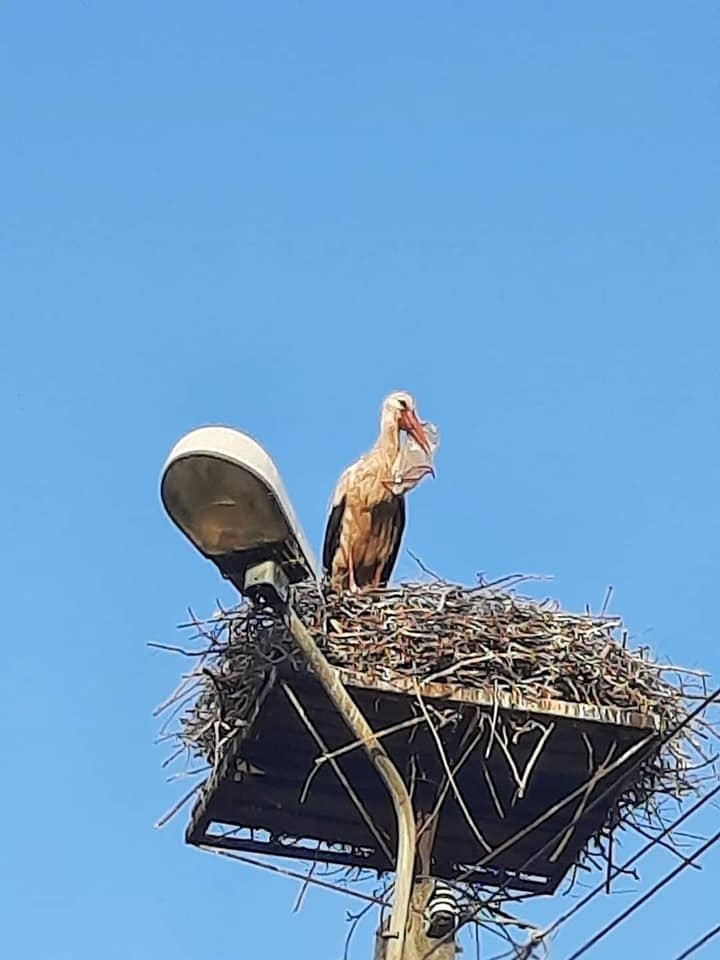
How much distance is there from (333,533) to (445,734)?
308 cm

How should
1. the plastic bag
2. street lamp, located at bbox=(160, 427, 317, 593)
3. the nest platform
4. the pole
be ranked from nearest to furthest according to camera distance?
1. street lamp, located at bbox=(160, 427, 317, 593)
2. the pole
3. the nest platform
4. the plastic bag

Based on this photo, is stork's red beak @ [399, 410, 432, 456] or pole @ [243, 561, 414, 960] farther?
stork's red beak @ [399, 410, 432, 456]

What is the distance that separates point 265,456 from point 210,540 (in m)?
0.27

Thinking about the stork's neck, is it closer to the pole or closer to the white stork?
the white stork

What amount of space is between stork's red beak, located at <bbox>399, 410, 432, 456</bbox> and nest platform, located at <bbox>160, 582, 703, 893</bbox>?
6.68ft

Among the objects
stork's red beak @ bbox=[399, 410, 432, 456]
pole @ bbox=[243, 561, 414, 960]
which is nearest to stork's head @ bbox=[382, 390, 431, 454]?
stork's red beak @ bbox=[399, 410, 432, 456]

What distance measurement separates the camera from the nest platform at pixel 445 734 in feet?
21.0

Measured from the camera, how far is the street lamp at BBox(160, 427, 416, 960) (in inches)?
184

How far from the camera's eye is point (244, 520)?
4.79 m

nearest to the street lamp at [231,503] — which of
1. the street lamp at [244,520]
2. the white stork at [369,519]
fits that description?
the street lamp at [244,520]

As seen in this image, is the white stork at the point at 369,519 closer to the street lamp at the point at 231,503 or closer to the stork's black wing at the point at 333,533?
the stork's black wing at the point at 333,533

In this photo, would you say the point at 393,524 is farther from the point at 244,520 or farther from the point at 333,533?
the point at 244,520

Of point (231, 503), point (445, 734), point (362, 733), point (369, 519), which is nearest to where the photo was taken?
point (231, 503)

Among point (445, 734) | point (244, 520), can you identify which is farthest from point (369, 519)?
point (244, 520)
